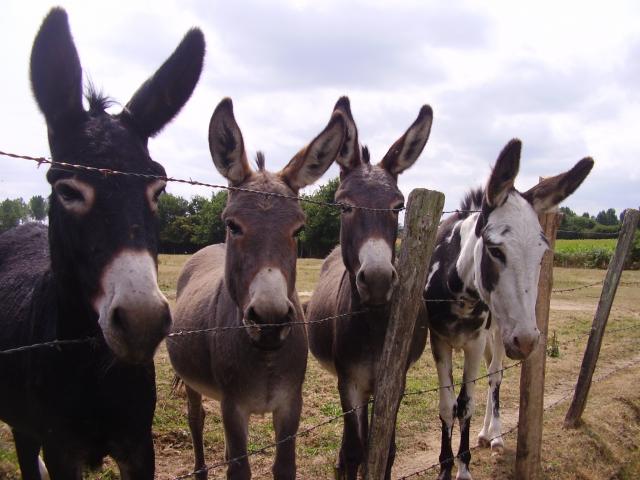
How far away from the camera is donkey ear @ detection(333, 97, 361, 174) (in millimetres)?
3941

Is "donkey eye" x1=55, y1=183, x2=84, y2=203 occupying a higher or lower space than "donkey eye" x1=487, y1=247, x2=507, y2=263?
higher

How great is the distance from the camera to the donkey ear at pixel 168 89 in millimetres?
2461

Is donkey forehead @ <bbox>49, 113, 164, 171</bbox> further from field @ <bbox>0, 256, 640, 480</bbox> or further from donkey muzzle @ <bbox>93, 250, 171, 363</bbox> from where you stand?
field @ <bbox>0, 256, 640, 480</bbox>

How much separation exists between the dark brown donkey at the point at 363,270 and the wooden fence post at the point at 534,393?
0.93m

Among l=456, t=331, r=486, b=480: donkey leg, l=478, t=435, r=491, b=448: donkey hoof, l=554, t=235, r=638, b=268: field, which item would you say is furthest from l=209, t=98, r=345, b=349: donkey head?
l=554, t=235, r=638, b=268: field

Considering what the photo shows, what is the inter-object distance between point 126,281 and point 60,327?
79 centimetres

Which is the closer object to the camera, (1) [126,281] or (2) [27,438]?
(1) [126,281]

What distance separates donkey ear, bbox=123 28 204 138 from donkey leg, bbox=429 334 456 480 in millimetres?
3154

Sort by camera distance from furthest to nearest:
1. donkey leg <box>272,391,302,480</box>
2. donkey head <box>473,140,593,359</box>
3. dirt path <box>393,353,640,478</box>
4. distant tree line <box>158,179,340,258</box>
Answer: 1. distant tree line <box>158,179,340,258</box>
2. dirt path <box>393,353,640,478</box>
3. donkey head <box>473,140,593,359</box>
4. donkey leg <box>272,391,302,480</box>

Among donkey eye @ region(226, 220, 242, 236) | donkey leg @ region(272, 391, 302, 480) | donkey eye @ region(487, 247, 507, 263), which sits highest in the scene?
donkey eye @ region(226, 220, 242, 236)

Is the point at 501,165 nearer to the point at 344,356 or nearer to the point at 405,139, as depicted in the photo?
the point at 405,139

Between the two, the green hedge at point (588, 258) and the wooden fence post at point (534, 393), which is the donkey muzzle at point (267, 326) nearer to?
the wooden fence post at point (534, 393)

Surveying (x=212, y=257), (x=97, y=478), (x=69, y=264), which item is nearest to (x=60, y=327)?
(x=69, y=264)

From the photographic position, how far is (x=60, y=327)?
232 centimetres
